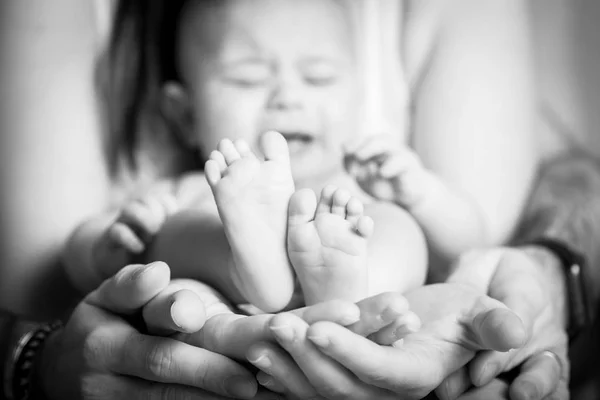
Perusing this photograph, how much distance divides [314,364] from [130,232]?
0.28 metres

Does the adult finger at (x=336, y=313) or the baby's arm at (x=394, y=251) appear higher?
the adult finger at (x=336, y=313)

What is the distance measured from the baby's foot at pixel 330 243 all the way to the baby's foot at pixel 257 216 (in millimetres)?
12

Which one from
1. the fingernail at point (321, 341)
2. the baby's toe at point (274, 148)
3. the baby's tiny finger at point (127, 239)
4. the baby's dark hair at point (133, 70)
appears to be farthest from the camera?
the baby's dark hair at point (133, 70)

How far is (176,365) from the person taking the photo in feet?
1.36

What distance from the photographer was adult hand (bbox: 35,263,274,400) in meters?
0.40

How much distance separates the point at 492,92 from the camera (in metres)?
0.79

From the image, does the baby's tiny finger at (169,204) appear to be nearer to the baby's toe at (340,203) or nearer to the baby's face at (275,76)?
the baby's face at (275,76)

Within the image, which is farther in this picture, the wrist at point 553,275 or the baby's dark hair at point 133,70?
the baby's dark hair at point 133,70

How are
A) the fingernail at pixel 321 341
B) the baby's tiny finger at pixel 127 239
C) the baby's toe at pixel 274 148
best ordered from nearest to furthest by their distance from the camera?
the fingernail at pixel 321 341
the baby's toe at pixel 274 148
the baby's tiny finger at pixel 127 239

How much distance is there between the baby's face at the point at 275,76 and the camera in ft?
2.15

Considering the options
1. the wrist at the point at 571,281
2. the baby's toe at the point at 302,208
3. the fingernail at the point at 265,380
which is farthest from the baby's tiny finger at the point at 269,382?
the wrist at the point at 571,281

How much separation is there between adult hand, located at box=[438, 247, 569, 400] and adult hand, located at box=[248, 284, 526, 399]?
2 centimetres

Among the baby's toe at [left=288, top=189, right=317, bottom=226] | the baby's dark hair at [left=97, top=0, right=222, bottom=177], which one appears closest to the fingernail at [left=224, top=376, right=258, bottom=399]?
the baby's toe at [left=288, top=189, right=317, bottom=226]

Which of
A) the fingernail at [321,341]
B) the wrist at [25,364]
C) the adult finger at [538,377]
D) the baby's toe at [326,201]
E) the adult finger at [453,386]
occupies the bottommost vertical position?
the wrist at [25,364]
